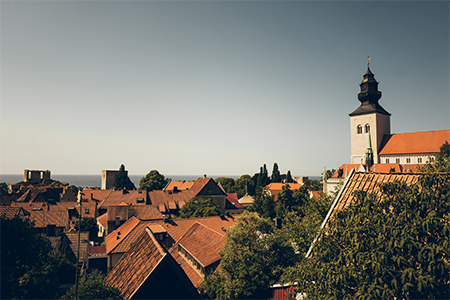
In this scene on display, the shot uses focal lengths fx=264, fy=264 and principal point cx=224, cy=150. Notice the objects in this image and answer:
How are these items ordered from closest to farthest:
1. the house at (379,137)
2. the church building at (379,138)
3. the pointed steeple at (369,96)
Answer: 1. the church building at (379,138)
2. the house at (379,137)
3. the pointed steeple at (369,96)

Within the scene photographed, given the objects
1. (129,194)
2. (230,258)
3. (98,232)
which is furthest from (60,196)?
(230,258)

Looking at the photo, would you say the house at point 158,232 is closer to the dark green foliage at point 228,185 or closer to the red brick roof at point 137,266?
the red brick roof at point 137,266

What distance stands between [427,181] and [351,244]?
2897mm

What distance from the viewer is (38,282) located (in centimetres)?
938

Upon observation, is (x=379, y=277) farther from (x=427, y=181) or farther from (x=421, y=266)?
(x=427, y=181)

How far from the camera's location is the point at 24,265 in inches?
384

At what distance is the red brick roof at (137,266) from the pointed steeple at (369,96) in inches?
2942

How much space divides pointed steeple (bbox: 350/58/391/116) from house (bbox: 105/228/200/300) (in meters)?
75.2

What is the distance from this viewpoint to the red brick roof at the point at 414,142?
59812mm

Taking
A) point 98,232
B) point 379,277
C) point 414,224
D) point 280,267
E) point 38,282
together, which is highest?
point 414,224

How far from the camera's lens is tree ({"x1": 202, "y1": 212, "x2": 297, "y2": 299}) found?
1766 cm

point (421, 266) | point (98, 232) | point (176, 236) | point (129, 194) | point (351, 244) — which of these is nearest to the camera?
point (421, 266)

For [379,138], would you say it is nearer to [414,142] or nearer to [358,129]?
[358,129]

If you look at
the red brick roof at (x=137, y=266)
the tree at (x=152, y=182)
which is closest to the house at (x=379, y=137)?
the tree at (x=152, y=182)
